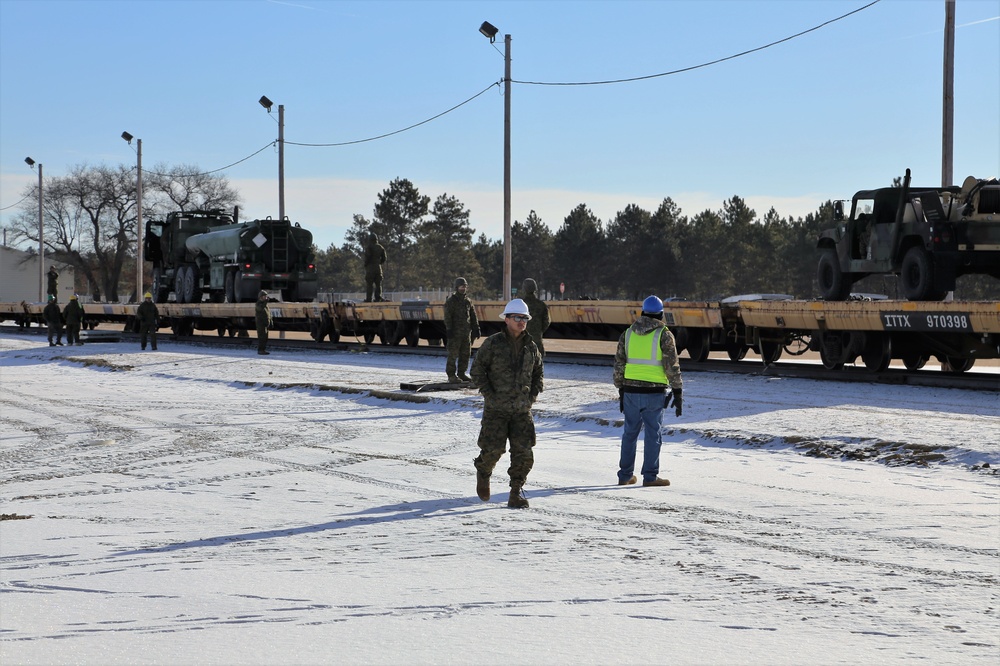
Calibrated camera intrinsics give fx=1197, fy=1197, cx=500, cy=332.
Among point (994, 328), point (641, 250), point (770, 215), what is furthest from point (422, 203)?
point (994, 328)

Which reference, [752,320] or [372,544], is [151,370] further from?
[372,544]

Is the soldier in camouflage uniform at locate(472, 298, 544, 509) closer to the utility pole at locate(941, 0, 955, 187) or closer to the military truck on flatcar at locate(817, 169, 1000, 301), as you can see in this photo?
the military truck on flatcar at locate(817, 169, 1000, 301)

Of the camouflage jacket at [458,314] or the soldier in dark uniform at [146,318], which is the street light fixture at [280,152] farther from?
the camouflage jacket at [458,314]

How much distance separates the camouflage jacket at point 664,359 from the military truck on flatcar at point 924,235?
10.9m

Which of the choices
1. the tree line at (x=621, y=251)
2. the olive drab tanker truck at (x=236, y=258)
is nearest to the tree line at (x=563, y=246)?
the tree line at (x=621, y=251)

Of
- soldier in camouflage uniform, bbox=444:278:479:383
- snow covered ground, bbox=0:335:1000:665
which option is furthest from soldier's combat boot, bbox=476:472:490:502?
soldier in camouflage uniform, bbox=444:278:479:383

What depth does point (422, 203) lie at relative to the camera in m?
117

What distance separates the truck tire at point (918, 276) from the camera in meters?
20.1

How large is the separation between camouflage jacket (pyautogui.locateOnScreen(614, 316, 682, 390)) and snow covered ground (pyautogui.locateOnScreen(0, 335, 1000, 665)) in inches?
38.9

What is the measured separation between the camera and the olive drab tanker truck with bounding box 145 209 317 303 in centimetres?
3888

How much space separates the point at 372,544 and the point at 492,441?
167cm

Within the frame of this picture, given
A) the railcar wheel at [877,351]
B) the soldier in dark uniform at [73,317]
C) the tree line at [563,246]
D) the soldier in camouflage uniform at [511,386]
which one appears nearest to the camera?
the soldier in camouflage uniform at [511,386]

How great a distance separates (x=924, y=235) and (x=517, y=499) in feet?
41.7

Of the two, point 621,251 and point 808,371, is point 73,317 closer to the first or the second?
point 808,371
